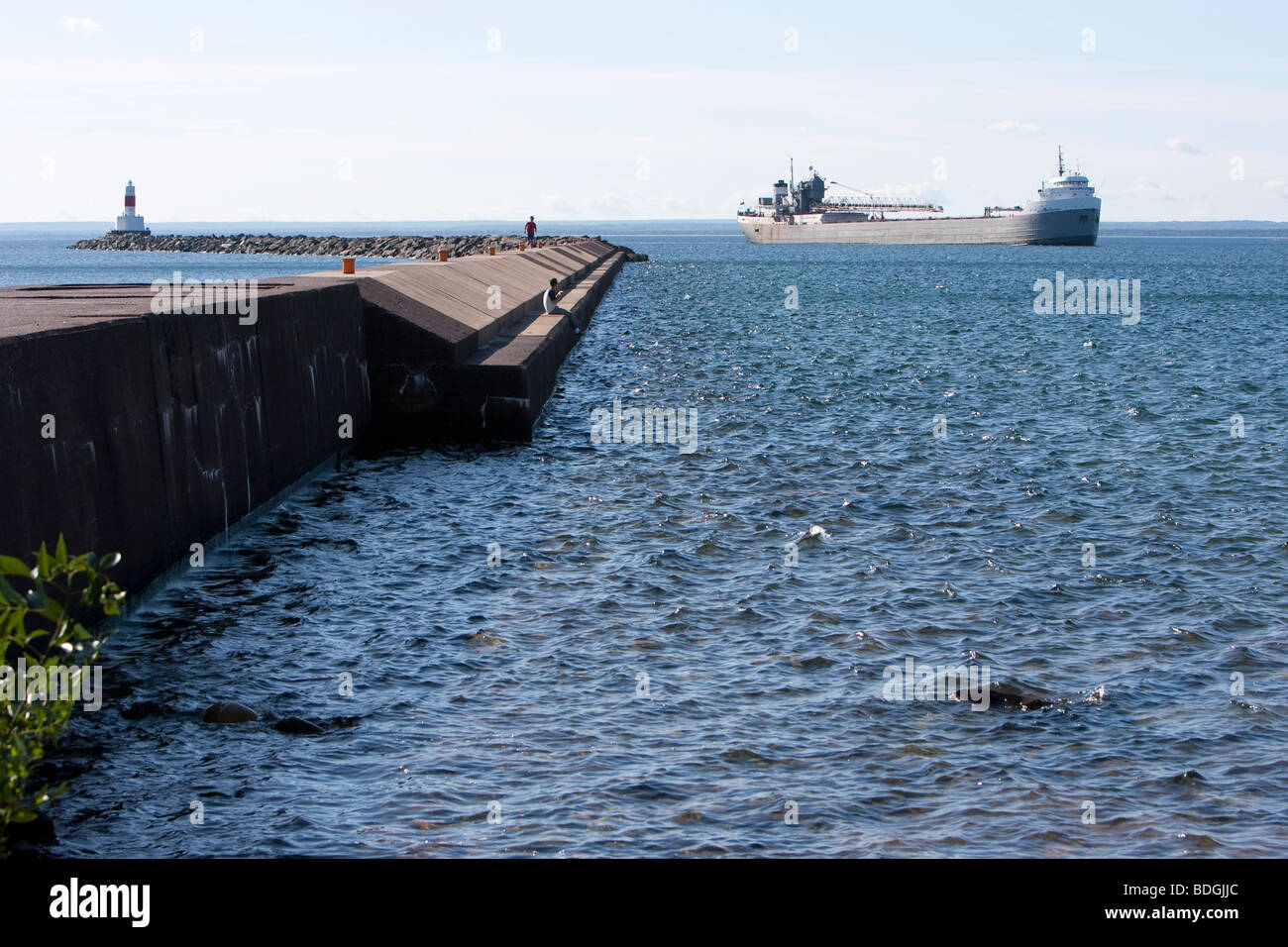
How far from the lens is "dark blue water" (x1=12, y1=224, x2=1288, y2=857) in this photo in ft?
21.4

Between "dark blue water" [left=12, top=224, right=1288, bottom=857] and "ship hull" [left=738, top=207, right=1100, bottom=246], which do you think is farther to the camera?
"ship hull" [left=738, top=207, right=1100, bottom=246]

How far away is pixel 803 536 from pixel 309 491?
581cm

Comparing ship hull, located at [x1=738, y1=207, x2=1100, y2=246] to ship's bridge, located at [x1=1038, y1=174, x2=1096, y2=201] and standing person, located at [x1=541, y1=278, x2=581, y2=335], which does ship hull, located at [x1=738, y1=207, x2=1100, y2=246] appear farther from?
standing person, located at [x1=541, y1=278, x2=581, y2=335]

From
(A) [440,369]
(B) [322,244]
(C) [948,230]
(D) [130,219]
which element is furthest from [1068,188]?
(A) [440,369]

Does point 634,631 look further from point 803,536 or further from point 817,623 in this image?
point 803,536

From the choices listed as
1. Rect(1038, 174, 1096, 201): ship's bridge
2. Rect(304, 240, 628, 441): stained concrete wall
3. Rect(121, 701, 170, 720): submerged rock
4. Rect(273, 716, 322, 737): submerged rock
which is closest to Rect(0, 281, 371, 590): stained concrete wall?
Rect(121, 701, 170, 720): submerged rock

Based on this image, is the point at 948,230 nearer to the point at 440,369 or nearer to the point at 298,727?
the point at 440,369

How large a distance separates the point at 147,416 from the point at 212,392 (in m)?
1.72

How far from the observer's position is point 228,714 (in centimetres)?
774

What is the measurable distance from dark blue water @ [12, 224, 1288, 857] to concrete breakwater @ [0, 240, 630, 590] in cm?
69
